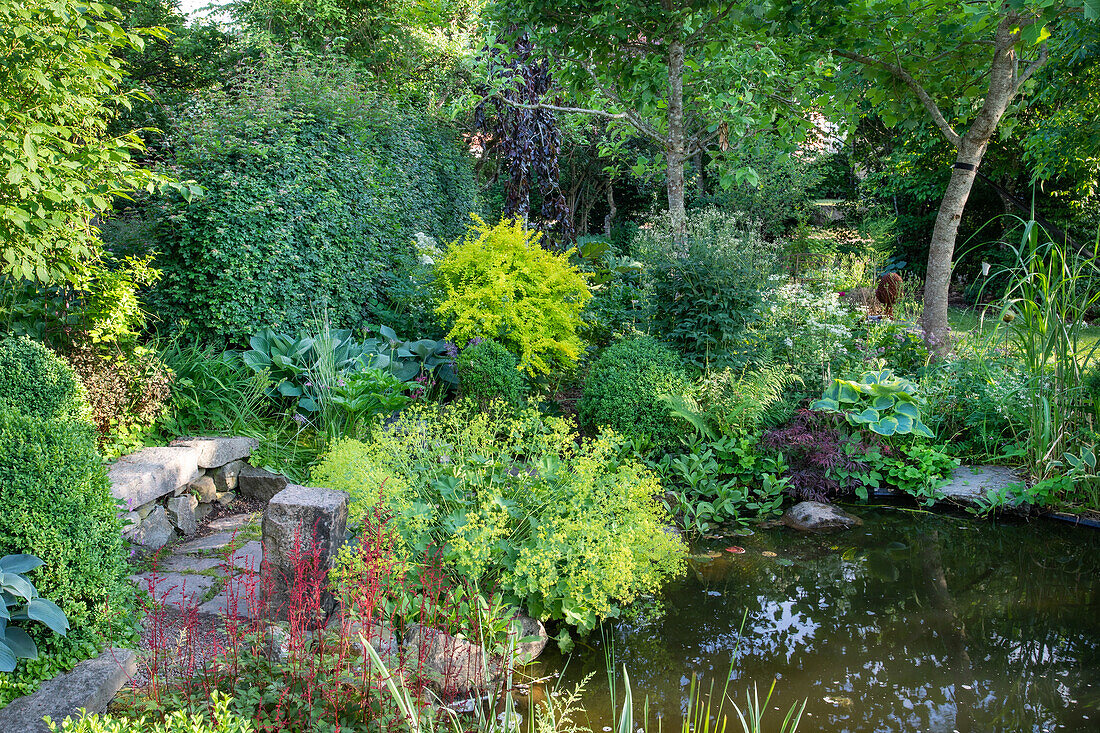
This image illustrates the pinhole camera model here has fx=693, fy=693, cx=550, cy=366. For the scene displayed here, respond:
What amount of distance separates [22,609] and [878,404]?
4943 mm

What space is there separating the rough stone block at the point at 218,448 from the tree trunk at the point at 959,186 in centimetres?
573

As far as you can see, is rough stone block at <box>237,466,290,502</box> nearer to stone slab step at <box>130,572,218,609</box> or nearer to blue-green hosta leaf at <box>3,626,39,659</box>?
stone slab step at <box>130,572,218,609</box>

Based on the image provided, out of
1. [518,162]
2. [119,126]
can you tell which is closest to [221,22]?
[119,126]

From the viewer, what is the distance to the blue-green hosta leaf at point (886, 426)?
4.83 metres

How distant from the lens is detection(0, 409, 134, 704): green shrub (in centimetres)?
231

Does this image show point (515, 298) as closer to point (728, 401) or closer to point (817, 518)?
point (728, 401)

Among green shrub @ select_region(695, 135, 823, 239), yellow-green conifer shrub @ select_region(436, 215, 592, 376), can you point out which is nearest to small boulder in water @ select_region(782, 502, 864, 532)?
yellow-green conifer shrub @ select_region(436, 215, 592, 376)

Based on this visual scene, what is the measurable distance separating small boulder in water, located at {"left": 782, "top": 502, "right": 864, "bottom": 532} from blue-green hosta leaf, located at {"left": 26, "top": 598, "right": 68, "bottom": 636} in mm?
3926

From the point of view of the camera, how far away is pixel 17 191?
3254 millimetres

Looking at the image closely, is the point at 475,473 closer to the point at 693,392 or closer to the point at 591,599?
the point at 591,599

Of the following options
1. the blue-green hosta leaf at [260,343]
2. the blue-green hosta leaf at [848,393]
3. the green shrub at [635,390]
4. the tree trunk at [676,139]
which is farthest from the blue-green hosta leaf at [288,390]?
the blue-green hosta leaf at [848,393]

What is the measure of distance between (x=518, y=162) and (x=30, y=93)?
6.25 metres

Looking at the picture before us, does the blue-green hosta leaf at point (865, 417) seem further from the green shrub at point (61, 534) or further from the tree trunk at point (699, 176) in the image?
the tree trunk at point (699, 176)

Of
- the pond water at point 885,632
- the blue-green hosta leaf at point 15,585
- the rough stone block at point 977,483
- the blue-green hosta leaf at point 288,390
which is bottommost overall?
the pond water at point 885,632
